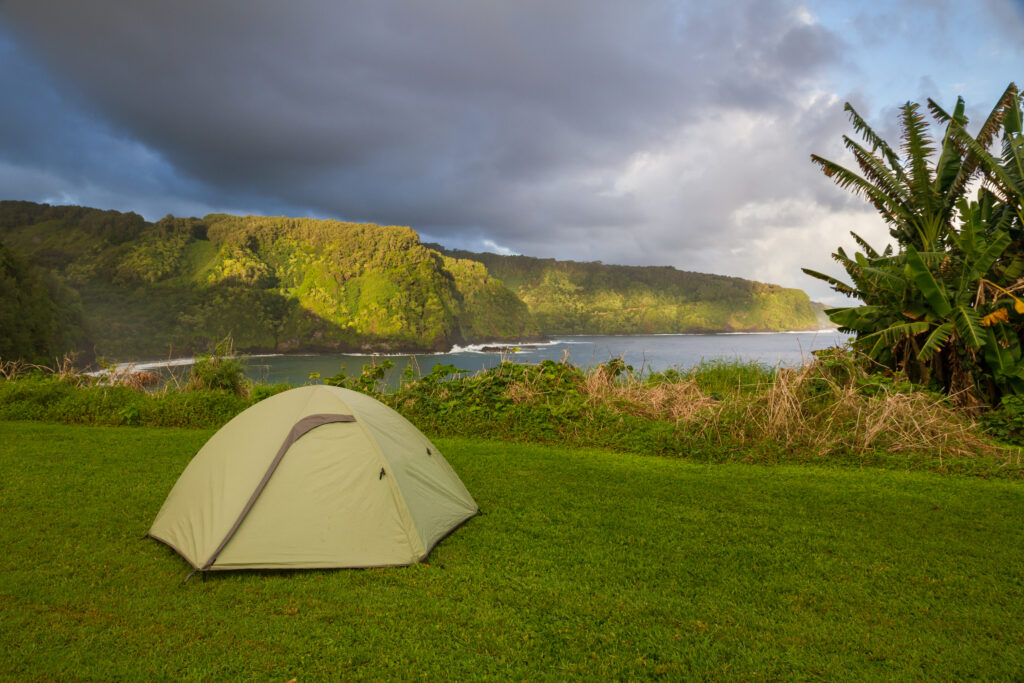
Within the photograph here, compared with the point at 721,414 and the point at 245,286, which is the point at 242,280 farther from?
the point at 721,414

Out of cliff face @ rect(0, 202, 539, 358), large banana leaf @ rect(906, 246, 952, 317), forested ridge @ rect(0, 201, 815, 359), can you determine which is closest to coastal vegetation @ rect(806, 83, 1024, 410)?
large banana leaf @ rect(906, 246, 952, 317)

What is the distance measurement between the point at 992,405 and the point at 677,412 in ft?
17.2

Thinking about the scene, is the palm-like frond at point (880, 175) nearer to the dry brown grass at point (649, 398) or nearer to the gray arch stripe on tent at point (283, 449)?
the dry brown grass at point (649, 398)

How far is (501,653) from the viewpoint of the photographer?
9.18ft

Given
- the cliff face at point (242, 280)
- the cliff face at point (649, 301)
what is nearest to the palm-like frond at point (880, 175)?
the cliff face at point (242, 280)

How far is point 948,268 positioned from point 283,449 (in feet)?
37.2

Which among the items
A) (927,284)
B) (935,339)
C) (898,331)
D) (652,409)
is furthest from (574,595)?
(898,331)

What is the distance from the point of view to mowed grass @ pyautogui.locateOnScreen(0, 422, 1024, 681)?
2.71 meters

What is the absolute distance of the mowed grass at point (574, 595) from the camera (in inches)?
107

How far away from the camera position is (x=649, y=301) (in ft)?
390

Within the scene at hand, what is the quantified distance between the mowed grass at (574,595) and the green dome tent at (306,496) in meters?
0.17

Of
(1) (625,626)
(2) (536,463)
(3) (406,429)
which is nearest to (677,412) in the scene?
(2) (536,463)

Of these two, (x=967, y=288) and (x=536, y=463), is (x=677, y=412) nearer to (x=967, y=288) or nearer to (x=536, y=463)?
(x=536, y=463)

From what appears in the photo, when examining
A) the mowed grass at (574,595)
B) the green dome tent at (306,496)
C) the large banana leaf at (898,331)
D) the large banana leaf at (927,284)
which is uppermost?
the large banana leaf at (927,284)
